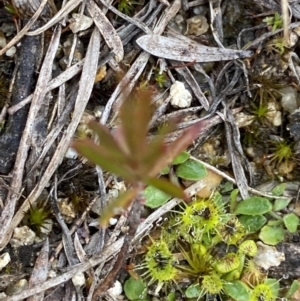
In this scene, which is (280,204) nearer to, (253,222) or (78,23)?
(253,222)

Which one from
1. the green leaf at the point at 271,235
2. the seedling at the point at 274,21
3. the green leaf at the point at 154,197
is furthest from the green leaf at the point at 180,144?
the seedling at the point at 274,21

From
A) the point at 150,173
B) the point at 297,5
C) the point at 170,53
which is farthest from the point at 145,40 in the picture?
the point at 150,173

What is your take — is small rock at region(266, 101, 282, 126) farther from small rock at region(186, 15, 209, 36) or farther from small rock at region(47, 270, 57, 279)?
small rock at region(47, 270, 57, 279)

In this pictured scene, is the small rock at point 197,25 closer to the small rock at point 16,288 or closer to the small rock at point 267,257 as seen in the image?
the small rock at point 267,257

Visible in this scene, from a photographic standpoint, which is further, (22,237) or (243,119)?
(243,119)

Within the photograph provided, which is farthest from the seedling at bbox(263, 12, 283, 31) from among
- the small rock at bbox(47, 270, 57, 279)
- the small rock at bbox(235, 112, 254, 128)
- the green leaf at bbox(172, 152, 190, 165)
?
the small rock at bbox(47, 270, 57, 279)

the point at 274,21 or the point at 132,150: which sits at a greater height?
the point at 132,150

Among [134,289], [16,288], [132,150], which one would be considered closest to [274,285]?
[134,289]
